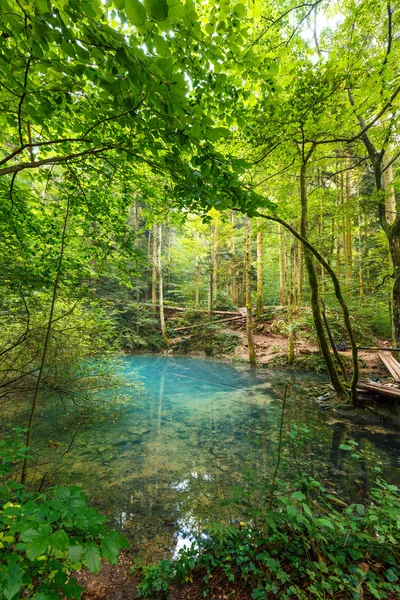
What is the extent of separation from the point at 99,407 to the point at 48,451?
152cm

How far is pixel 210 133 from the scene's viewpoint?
1641 millimetres

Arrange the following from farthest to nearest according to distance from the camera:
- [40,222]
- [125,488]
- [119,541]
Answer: [40,222] < [125,488] < [119,541]

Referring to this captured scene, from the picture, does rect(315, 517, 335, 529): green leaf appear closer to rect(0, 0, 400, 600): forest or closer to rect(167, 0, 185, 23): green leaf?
rect(0, 0, 400, 600): forest

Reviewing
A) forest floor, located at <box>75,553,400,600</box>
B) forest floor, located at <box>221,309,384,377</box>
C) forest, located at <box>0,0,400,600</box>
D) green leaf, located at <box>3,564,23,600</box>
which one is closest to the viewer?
green leaf, located at <box>3,564,23,600</box>

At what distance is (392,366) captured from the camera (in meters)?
7.25

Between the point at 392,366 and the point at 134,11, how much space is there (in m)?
9.32

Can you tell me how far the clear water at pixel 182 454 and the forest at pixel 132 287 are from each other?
0.13 feet

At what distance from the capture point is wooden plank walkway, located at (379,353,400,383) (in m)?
6.63

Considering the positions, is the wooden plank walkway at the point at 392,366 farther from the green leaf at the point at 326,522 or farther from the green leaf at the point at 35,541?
the green leaf at the point at 35,541

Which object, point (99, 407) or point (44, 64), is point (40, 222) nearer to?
point (44, 64)

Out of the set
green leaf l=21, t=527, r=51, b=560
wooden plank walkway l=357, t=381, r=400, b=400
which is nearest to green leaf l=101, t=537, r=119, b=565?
green leaf l=21, t=527, r=51, b=560

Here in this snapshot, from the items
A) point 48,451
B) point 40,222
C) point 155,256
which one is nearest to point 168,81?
point 40,222

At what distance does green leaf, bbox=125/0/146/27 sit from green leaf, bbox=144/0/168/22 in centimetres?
3

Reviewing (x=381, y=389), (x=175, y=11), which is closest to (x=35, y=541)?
(x=175, y=11)
